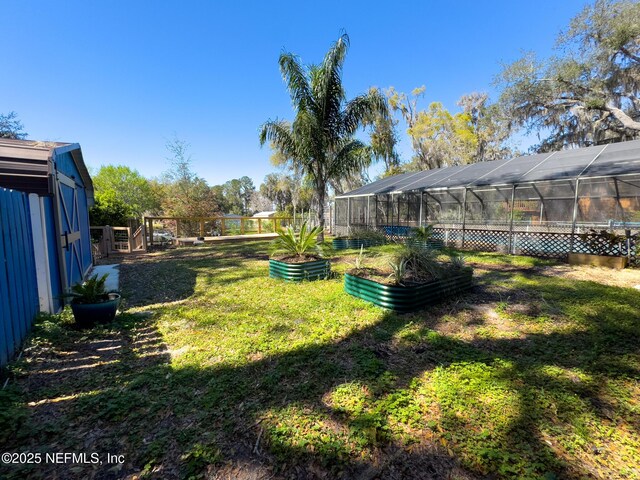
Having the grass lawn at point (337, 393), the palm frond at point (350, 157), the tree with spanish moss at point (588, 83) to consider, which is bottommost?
the grass lawn at point (337, 393)

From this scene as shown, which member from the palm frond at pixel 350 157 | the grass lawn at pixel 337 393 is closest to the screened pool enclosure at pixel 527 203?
the palm frond at pixel 350 157

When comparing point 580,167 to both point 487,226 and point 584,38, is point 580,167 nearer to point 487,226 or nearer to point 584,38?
point 487,226

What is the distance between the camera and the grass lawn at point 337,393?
1606 millimetres

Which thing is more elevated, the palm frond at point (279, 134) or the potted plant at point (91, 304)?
the palm frond at point (279, 134)

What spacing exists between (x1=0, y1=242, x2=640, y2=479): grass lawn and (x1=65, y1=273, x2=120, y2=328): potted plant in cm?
17

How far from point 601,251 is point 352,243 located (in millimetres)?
6414

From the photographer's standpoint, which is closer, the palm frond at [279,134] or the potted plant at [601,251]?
the potted plant at [601,251]

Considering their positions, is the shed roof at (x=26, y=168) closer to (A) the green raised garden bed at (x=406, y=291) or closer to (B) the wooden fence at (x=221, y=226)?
(A) the green raised garden bed at (x=406, y=291)

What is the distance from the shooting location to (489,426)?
1832 mm

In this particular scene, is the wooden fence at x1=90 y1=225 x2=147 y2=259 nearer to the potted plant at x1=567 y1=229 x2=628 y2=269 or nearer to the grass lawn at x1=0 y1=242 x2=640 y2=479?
the grass lawn at x1=0 y1=242 x2=640 y2=479

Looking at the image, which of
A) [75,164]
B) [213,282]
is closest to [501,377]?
[213,282]

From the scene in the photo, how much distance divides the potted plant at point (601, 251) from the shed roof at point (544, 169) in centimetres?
168

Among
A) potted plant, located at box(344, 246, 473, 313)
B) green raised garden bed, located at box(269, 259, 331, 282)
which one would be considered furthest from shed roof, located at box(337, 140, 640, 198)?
green raised garden bed, located at box(269, 259, 331, 282)

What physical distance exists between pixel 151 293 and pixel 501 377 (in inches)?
204
